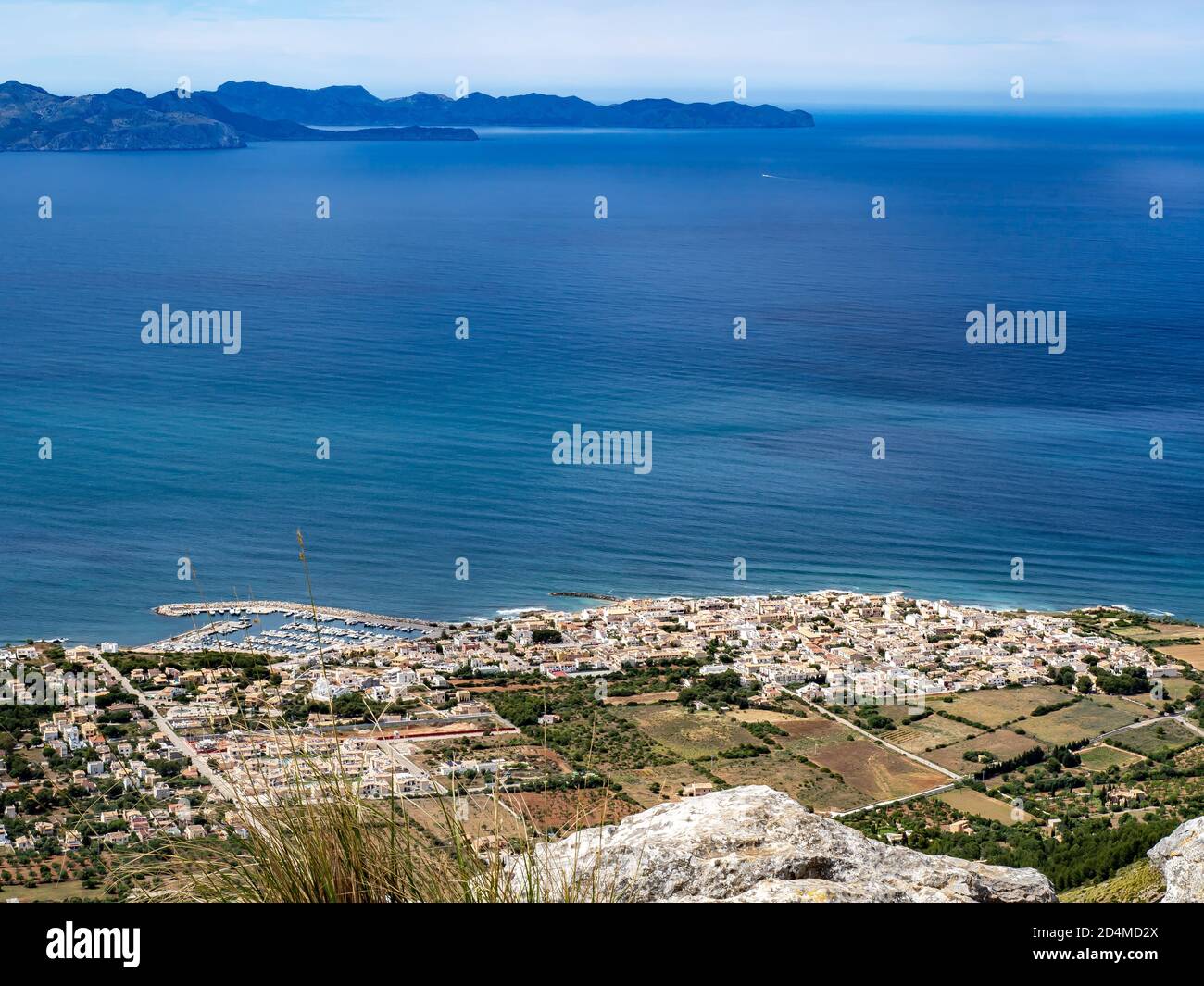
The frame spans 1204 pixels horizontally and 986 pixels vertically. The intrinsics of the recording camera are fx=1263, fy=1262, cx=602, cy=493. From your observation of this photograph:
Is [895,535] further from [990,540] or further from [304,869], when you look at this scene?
[304,869]

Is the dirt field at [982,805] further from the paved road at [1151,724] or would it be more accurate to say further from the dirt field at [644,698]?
the dirt field at [644,698]

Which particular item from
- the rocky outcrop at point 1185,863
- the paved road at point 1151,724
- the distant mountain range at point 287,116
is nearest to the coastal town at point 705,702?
the paved road at point 1151,724

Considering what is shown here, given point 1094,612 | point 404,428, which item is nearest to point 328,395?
point 404,428

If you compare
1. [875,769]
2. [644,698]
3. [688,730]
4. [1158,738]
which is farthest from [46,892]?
[1158,738]

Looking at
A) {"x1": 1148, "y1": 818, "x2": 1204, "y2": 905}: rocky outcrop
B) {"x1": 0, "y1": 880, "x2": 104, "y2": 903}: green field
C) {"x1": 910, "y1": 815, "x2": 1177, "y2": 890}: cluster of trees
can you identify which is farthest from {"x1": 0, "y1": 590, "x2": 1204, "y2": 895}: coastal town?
{"x1": 1148, "y1": 818, "x2": 1204, "y2": 905}: rocky outcrop

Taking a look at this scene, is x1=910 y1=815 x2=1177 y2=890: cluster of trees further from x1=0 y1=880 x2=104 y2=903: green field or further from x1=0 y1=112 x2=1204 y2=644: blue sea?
x1=0 y1=112 x2=1204 y2=644: blue sea

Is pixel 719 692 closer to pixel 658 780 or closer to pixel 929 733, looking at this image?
pixel 929 733

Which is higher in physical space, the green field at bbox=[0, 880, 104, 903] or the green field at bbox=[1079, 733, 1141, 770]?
the green field at bbox=[0, 880, 104, 903]
